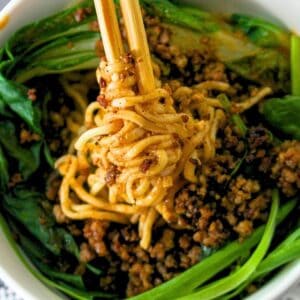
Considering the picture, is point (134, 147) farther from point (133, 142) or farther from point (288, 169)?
point (288, 169)

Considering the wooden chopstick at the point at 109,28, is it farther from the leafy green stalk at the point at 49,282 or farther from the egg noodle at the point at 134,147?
the leafy green stalk at the point at 49,282

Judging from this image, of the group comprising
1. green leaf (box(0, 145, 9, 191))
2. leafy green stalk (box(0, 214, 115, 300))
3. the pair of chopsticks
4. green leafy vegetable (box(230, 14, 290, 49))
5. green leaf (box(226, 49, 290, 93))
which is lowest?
leafy green stalk (box(0, 214, 115, 300))

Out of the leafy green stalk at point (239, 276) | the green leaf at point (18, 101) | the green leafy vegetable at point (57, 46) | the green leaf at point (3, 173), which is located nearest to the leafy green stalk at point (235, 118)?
the leafy green stalk at point (239, 276)

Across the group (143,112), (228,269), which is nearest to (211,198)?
(228,269)

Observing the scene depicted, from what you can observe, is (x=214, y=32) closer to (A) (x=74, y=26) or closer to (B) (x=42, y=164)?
(A) (x=74, y=26)

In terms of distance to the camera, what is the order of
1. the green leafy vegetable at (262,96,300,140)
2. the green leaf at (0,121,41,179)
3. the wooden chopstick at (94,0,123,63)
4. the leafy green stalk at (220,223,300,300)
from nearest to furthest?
1. the wooden chopstick at (94,0,123,63)
2. the leafy green stalk at (220,223,300,300)
3. the green leafy vegetable at (262,96,300,140)
4. the green leaf at (0,121,41,179)

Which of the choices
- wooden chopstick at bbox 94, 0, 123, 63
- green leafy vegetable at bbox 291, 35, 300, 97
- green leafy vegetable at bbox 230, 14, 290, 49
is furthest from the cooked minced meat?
wooden chopstick at bbox 94, 0, 123, 63

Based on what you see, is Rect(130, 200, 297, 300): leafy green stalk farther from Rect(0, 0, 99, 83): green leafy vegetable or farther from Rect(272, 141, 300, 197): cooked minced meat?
Rect(0, 0, 99, 83): green leafy vegetable

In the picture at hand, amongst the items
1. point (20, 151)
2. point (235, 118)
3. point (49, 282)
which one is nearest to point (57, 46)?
point (20, 151)
